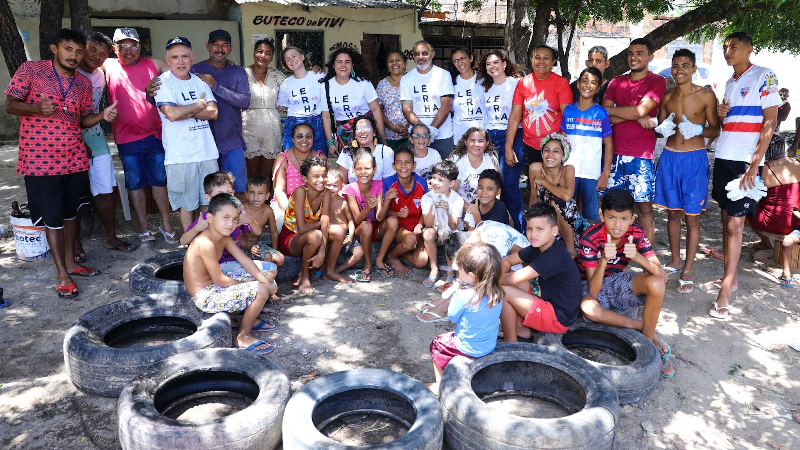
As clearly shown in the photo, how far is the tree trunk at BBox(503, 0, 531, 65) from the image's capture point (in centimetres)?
798

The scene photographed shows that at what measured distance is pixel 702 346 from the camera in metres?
4.14

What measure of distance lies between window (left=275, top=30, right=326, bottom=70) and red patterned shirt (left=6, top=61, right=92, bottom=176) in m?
8.45

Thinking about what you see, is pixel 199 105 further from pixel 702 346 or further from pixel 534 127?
pixel 702 346

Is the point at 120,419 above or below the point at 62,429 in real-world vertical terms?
above

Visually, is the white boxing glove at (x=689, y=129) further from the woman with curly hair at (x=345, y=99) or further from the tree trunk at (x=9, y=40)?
the tree trunk at (x=9, y=40)

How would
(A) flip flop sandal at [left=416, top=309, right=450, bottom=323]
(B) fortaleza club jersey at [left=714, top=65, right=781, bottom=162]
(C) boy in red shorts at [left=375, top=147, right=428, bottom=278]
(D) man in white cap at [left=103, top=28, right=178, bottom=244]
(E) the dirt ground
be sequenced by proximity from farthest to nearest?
(D) man in white cap at [left=103, top=28, right=178, bottom=244]
(C) boy in red shorts at [left=375, top=147, right=428, bottom=278]
(B) fortaleza club jersey at [left=714, top=65, right=781, bottom=162]
(A) flip flop sandal at [left=416, top=309, right=450, bottom=323]
(E) the dirt ground

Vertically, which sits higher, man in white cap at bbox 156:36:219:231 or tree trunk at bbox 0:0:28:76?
tree trunk at bbox 0:0:28:76

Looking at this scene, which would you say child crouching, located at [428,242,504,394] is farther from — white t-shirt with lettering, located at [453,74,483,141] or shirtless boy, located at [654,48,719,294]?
white t-shirt with lettering, located at [453,74,483,141]

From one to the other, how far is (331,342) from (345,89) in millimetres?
2957

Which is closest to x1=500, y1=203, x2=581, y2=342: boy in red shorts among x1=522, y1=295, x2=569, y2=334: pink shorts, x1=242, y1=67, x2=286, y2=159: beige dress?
x1=522, y1=295, x2=569, y2=334: pink shorts

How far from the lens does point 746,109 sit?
4.84 meters

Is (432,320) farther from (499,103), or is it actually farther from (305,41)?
(305,41)

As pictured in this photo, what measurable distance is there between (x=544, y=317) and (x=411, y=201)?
1.96 metres

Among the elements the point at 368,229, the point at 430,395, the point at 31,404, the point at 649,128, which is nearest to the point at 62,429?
the point at 31,404
